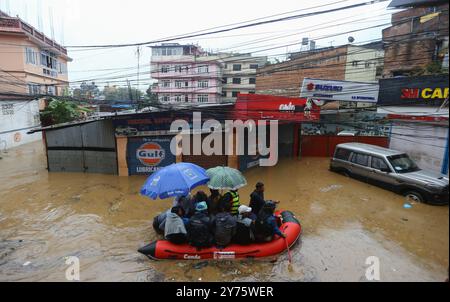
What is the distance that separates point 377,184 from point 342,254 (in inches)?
218

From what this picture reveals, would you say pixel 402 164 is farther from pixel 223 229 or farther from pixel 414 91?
pixel 223 229

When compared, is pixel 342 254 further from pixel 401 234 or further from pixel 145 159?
pixel 145 159

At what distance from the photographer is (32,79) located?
84.7ft

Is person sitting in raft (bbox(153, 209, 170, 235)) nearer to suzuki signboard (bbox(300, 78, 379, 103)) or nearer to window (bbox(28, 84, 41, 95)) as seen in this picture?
suzuki signboard (bbox(300, 78, 379, 103))

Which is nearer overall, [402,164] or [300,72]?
[402,164]

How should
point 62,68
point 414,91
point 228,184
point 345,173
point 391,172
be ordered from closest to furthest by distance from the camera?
point 228,184, point 391,172, point 345,173, point 414,91, point 62,68

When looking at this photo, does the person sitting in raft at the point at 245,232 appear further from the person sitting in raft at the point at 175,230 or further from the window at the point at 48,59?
the window at the point at 48,59

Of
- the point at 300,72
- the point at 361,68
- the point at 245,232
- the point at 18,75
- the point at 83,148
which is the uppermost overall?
the point at 361,68

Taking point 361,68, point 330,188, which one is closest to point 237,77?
point 361,68

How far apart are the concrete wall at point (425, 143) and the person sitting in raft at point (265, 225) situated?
27.2 feet

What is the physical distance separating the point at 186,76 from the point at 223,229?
3867cm

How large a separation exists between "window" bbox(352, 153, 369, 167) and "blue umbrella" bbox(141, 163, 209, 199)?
739 centimetres

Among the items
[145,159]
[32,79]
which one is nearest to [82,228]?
[145,159]

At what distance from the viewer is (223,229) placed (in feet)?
20.0
